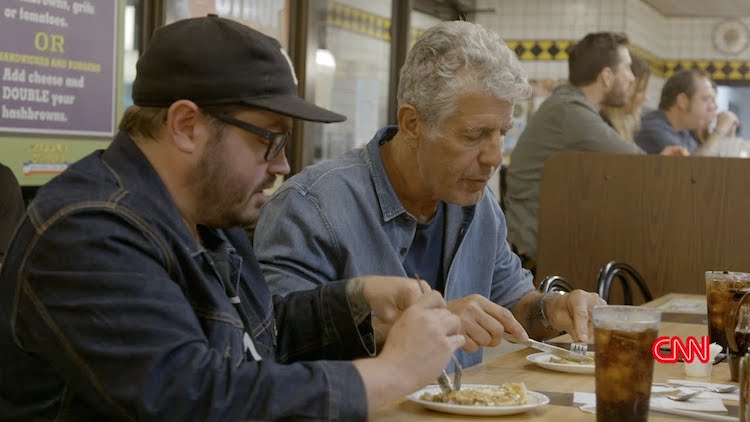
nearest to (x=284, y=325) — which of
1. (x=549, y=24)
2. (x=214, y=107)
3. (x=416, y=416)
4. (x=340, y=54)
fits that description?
(x=416, y=416)

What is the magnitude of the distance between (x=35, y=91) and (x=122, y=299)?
8.92ft

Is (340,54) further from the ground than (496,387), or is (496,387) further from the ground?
(340,54)

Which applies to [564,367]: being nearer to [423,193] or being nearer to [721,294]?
[721,294]

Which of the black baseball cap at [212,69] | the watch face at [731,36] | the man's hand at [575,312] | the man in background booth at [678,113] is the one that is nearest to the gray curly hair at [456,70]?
the man's hand at [575,312]

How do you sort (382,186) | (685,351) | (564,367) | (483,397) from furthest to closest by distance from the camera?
(382,186)
(685,351)
(564,367)
(483,397)

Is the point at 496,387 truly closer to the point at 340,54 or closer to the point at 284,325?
the point at 284,325

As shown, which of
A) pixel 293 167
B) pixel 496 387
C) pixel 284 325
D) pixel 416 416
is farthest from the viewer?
pixel 293 167

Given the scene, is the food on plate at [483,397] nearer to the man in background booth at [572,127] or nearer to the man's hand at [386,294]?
the man's hand at [386,294]

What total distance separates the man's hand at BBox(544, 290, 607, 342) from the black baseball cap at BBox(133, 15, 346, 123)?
3.29ft

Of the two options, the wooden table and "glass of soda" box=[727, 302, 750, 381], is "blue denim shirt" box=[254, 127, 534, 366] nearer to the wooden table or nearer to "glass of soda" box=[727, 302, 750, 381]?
the wooden table

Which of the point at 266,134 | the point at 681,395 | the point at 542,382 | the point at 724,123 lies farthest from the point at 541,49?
the point at 266,134

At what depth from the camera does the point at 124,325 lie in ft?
4.36

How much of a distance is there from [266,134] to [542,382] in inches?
31.1

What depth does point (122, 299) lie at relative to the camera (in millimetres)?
1338
